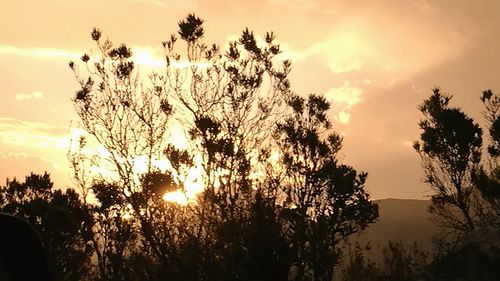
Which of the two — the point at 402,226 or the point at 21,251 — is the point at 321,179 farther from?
the point at 402,226

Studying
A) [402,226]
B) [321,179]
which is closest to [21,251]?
[321,179]

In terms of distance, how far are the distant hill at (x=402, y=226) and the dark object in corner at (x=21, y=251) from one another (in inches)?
2568

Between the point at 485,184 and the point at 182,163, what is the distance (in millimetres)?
13853

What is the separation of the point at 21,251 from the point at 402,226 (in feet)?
425

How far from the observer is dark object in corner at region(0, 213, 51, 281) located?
1.74 meters

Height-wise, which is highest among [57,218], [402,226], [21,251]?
[402,226]

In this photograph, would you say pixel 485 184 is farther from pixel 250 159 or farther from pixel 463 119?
pixel 250 159

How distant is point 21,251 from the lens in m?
1.84

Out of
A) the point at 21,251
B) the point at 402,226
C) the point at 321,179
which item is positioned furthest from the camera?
the point at 402,226

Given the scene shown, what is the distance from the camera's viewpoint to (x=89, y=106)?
674 inches

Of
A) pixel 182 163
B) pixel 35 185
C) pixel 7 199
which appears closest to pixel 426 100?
pixel 182 163

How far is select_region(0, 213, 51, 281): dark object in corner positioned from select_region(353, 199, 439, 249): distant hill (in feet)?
214

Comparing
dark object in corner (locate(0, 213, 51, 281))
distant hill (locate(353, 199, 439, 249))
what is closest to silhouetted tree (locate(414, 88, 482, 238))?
dark object in corner (locate(0, 213, 51, 281))

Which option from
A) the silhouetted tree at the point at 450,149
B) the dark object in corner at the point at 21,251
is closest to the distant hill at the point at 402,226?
the silhouetted tree at the point at 450,149
